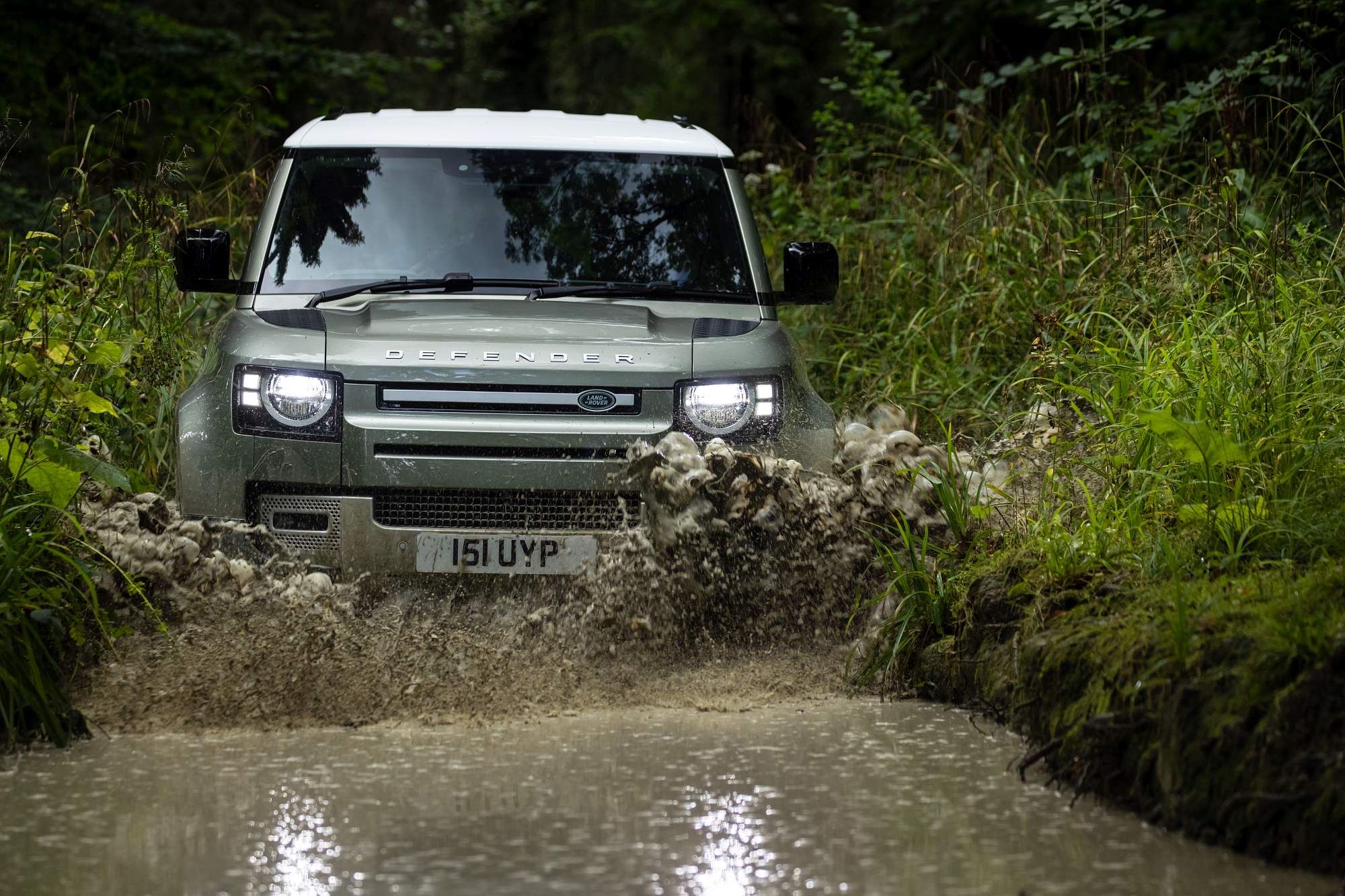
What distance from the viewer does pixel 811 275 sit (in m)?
6.46

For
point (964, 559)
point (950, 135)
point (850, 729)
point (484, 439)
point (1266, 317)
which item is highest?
point (950, 135)

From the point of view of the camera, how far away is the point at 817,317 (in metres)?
9.72

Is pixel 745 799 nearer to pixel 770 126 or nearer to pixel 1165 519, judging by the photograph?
pixel 1165 519

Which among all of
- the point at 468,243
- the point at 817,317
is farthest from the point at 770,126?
the point at 468,243

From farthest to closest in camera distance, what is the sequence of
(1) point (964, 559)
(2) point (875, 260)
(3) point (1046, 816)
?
(2) point (875, 260), (1) point (964, 559), (3) point (1046, 816)

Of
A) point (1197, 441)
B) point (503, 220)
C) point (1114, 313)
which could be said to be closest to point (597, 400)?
point (503, 220)

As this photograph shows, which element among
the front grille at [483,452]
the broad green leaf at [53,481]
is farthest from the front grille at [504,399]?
the broad green leaf at [53,481]

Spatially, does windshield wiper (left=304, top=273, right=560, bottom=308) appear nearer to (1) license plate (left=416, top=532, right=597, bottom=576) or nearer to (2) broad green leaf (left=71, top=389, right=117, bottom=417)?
(2) broad green leaf (left=71, top=389, right=117, bottom=417)

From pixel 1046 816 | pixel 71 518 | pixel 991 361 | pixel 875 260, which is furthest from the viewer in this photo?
pixel 875 260

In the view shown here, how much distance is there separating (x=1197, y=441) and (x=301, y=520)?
283cm

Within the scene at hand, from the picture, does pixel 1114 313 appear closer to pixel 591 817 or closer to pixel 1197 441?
pixel 1197 441

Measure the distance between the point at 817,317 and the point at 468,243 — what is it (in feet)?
12.6

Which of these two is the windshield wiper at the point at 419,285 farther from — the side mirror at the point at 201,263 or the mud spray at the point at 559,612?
the mud spray at the point at 559,612

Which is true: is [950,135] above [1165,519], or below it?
above
